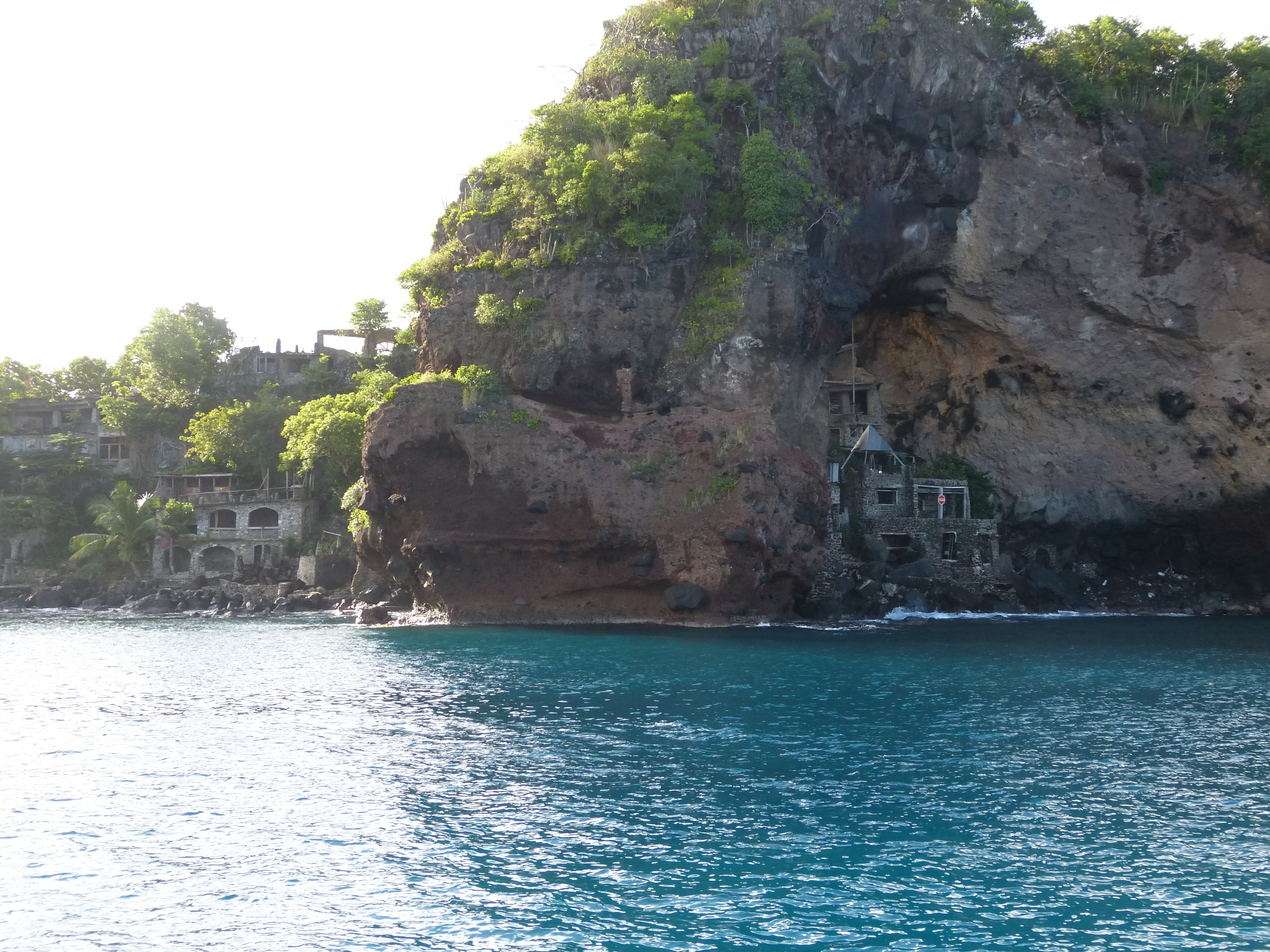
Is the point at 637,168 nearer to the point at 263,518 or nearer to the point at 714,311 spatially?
the point at 714,311

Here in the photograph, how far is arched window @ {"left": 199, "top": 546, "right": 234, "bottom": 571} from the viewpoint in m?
60.6

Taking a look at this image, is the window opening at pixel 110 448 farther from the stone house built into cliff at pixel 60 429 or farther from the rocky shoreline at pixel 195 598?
the rocky shoreline at pixel 195 598

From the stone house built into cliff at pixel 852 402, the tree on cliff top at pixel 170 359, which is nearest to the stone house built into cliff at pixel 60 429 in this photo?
the tree on cliff top at pixel 170 359

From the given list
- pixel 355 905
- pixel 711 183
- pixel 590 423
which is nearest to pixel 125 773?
pixel 355 905

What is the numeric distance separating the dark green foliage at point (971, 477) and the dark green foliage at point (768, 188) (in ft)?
52.1

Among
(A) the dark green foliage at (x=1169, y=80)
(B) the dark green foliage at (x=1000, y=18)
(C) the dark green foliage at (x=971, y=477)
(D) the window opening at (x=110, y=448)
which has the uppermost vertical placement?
(B) the dark green foliage at (x=1000, y=18)

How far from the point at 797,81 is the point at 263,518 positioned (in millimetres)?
37610

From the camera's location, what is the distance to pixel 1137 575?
5281 centimetres

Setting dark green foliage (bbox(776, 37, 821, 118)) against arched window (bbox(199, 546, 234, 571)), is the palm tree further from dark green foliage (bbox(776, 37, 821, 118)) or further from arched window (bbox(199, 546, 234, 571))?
dark green foliage (bbox(776, 37, 821, 118))

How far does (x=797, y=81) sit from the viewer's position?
4694 centimetres

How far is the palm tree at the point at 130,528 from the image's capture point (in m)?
Answer: 58.2

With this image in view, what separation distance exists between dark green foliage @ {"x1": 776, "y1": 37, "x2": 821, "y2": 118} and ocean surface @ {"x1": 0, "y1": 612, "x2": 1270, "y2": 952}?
26.8 m

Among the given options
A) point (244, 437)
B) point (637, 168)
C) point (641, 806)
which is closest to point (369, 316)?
point (244, 437)

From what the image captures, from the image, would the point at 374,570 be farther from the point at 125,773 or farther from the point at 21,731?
the point at 125,773
